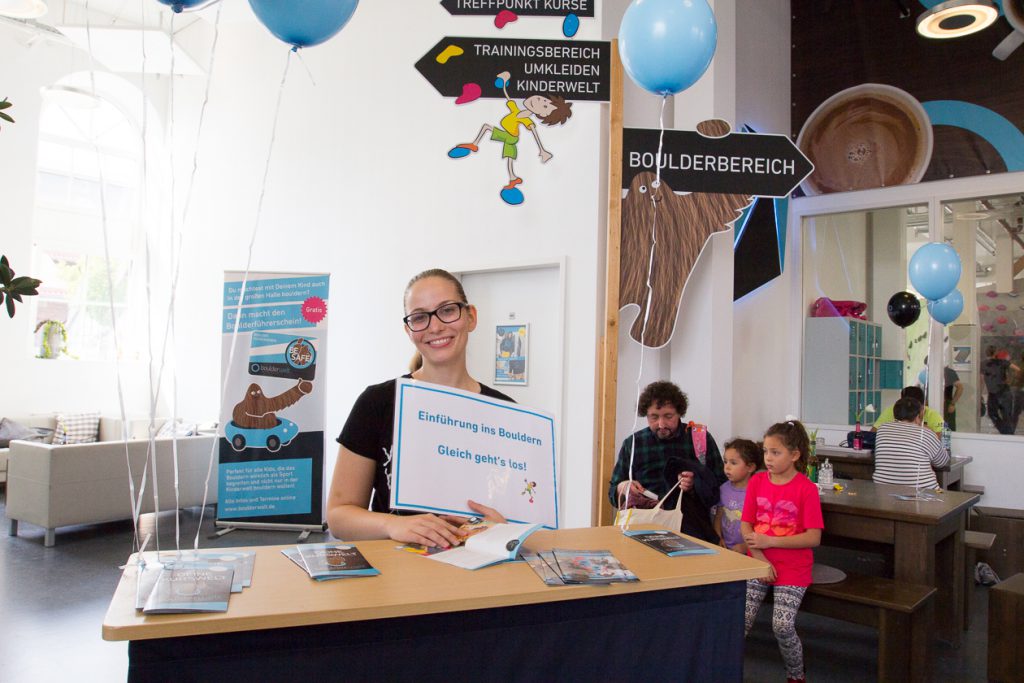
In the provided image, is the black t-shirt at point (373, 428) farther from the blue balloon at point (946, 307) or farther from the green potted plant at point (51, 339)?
A: the green potted plant at point (51, 339)

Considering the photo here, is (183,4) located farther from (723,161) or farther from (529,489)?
(723,161)

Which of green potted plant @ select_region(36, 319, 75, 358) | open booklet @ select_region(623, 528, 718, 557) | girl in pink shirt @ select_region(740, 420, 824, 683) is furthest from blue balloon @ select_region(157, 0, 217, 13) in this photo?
green potted plant @ select_region(36, 319, 75, 358)

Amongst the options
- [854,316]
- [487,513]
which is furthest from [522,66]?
[854,316]

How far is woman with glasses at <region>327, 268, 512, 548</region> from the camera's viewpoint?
1.94 meters

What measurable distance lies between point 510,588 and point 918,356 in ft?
19.7

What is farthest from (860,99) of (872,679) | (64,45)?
(64,45)

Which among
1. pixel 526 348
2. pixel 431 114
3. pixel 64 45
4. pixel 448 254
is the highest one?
pixel 64 45

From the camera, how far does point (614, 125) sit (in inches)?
139

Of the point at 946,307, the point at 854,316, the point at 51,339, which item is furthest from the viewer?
the point at 51,339

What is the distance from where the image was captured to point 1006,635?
9.02 feet

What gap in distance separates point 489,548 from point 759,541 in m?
1.79

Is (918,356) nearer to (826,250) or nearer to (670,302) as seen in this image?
(826,250)

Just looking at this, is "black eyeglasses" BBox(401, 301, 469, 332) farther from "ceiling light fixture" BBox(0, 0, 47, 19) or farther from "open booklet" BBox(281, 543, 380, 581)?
"ceiling light fixture" BBox(0, 0, 47, 19)

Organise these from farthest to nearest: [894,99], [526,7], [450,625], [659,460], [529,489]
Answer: [894,99] < [659,460] < [526,7] < [529,489] < [450,625]
